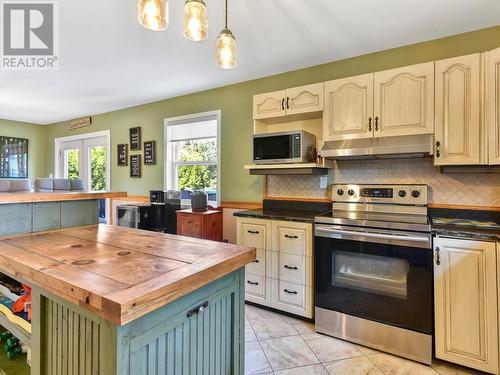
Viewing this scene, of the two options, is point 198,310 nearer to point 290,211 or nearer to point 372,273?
point 372,273

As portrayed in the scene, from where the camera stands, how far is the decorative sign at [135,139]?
14.4ft

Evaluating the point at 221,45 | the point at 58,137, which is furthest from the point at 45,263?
the point at 58,137

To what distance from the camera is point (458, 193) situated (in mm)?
2213

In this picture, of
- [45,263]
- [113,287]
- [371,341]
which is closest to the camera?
[113,287]

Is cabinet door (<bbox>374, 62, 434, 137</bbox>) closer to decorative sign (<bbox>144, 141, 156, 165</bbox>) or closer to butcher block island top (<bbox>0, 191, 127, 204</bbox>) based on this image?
butcher block island top (<bbox>0, 191, 127, 204</bbox>)

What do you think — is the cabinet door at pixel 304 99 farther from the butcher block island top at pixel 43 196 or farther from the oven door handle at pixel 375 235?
the butcher block island top at pixel 43 196

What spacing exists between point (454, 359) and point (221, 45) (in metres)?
2.42

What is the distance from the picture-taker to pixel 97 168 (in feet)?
16.7

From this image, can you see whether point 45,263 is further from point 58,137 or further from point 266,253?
point 58,137

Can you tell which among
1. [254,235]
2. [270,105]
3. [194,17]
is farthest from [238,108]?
Result: [194,17]

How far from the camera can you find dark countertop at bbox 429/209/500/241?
67.3 inches

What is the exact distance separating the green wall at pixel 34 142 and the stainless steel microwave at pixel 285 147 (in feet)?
18.2

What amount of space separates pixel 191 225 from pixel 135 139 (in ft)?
7.10

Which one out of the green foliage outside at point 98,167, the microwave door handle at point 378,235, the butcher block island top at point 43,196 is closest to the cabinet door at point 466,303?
the microwave door handle at point 378,235
